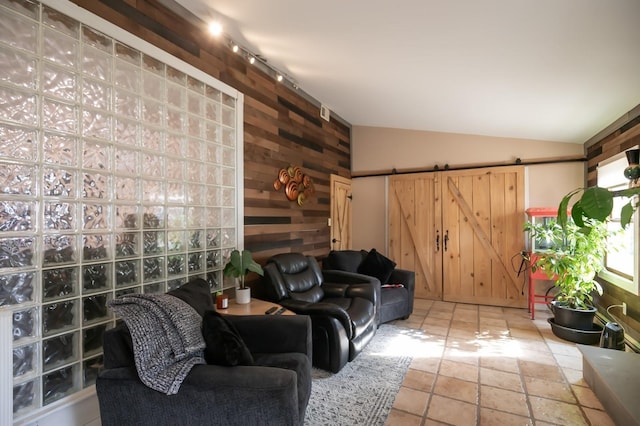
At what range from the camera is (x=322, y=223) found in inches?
182

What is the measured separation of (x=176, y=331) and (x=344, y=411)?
1.24m

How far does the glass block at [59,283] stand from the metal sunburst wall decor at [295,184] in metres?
2.08

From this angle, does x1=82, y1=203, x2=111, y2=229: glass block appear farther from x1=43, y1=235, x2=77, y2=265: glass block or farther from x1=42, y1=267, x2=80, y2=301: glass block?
x1=42, y1=267, x2=80, y2=301: glass block

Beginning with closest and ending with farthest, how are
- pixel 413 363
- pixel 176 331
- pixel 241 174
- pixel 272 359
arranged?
pixel 176 331 < pixel 272 359 < pixel 413 363 < pixel 241 174

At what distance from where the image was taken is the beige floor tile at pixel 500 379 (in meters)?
2.30

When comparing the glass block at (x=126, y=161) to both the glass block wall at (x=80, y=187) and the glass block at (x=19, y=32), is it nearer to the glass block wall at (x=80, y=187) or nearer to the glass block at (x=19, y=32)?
the glass block wall at (x=80, y=187)

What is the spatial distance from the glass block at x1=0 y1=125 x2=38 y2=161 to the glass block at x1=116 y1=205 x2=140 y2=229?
1.75ft

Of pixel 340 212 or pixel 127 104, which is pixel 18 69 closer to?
pixel 127 104

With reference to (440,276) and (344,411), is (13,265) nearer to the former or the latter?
(344,411)

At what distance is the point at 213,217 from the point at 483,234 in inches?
151

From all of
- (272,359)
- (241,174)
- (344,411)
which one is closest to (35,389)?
(272,359)

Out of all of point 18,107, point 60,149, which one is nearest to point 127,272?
point 60,149

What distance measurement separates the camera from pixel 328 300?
3146 mm

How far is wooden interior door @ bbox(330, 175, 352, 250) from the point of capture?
Answer: 4.92 meters
